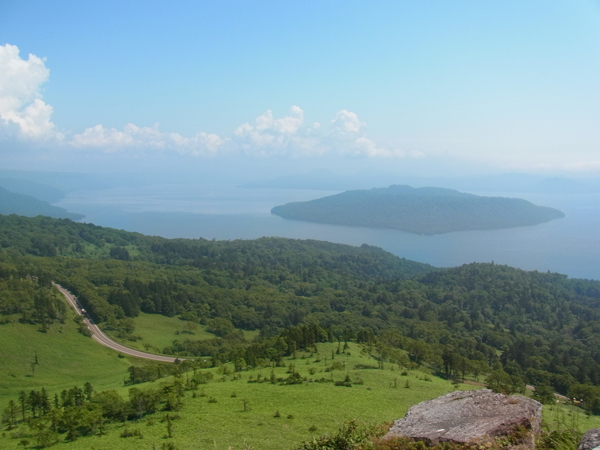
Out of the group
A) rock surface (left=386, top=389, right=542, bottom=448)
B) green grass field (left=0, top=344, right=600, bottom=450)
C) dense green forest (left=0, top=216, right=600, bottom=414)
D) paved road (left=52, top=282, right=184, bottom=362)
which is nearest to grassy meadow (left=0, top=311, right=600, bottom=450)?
green grass field (left=0, top=344, right=600, bottom=450)

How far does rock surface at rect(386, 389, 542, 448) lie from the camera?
24.6 ft

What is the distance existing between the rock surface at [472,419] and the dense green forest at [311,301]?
65.4 ft

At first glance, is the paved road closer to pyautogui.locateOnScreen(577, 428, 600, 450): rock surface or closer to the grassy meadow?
the grassy meadow

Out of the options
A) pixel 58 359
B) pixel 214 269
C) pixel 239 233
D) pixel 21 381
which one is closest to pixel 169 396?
pixel 21 381

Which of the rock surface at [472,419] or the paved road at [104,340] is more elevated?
the rock surface at [472,419]

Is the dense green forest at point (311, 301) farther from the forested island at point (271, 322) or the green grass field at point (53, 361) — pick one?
the green grass field at point (53, 361)

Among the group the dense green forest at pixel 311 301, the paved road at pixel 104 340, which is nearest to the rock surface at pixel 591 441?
the dense green forest at pixel 311 301

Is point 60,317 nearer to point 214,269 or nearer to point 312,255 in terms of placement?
point 214,269

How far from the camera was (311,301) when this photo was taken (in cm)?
8200

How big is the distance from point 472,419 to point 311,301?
74.9m

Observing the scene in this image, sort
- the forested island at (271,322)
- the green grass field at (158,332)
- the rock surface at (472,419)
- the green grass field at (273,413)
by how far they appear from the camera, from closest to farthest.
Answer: the rock surface at (472,419)
the green grass field at (273,413)
the forested island at (271,322)
the green grass field at (158,332)

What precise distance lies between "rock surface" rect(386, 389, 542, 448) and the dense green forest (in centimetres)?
1995

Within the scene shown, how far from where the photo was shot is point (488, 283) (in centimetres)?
9338

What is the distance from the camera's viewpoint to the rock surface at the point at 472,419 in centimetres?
751
